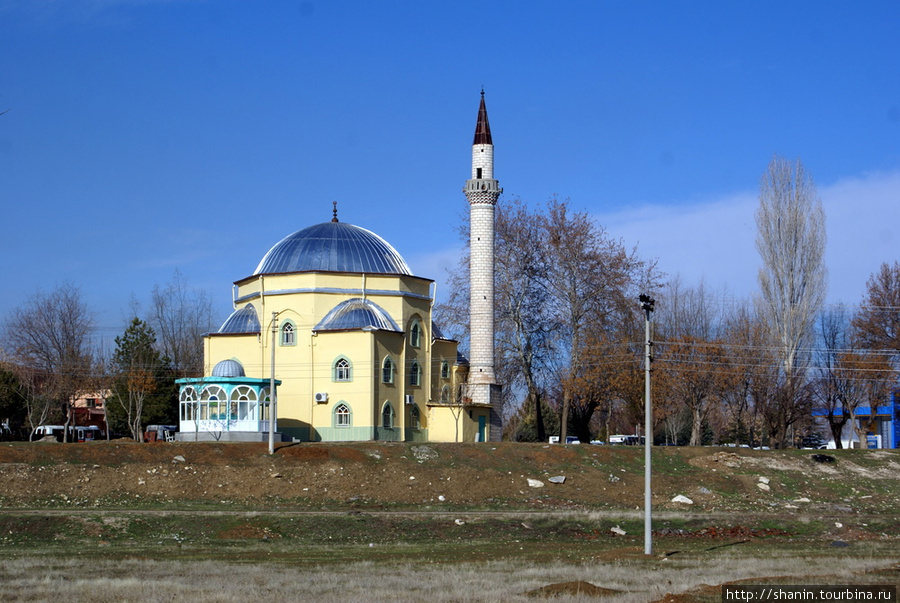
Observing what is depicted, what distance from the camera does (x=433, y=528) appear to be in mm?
35031

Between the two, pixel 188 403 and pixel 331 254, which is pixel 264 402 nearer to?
pixel 188 403

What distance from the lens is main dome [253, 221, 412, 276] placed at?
55.9 meters

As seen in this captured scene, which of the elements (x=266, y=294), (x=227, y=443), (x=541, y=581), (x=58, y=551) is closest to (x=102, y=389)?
(x=266, y=294)

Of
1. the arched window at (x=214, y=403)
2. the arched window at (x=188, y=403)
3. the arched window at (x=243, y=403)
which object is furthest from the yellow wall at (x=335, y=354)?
the arched window at (x=188, y=403)

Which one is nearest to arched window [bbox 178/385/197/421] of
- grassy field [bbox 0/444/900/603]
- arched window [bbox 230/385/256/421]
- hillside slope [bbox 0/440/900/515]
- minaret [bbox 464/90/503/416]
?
arched window [bbox 230/385/256/421]

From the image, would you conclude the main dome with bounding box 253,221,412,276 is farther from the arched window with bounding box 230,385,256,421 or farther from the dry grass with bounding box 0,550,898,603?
the dry grass with bounding box 0,550,898,603

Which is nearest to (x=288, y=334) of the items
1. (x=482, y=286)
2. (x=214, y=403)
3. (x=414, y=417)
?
(x=214, y=403)

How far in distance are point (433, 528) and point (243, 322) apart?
24493mm

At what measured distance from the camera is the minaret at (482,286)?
56125 millimetres

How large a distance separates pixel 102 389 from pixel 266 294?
1888cm

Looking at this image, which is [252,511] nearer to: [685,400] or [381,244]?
[381,244]

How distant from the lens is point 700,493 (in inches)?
1676

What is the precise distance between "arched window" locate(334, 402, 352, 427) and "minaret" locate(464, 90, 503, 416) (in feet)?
22.8

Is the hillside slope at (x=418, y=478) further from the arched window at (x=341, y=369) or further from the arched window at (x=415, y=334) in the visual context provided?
the arched window at (x=415, y=334)
